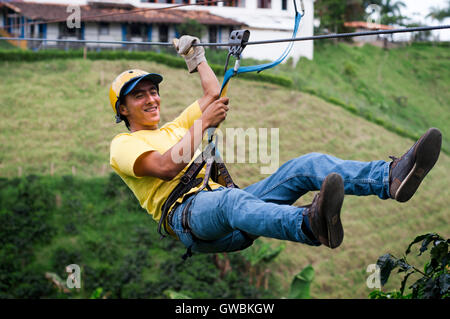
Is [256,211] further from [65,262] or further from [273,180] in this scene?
[65,262]

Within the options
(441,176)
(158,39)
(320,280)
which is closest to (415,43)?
(441,176)

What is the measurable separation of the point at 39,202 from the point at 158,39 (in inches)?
440

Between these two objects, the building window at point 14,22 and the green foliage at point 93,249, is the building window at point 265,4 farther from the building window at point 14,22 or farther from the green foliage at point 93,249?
the green foliage at point 93,249

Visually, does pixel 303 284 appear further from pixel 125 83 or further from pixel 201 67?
pixel 125 83

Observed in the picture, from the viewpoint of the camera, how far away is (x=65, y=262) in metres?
17.2

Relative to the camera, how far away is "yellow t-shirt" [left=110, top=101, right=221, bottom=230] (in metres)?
3.91

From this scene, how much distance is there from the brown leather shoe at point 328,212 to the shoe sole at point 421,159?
0.48 meters

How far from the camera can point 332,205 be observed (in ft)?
9.73

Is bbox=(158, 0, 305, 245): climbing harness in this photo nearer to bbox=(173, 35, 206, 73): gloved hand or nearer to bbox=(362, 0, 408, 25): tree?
bbox=(173, 35, 206, 73): gloved hand

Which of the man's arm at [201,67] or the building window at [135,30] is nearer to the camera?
the man's arm at [201,67]

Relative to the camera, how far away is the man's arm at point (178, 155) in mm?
3762

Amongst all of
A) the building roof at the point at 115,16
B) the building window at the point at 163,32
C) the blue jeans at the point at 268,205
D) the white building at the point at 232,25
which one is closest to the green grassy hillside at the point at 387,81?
the white building at the point at 232,25

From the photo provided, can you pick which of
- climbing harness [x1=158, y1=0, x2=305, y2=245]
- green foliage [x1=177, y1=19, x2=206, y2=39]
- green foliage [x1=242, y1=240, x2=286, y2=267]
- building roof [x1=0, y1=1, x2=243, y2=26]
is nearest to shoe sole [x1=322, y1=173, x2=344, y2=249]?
climbing harness [x1=158, y1=0, x2=305, y2=245]

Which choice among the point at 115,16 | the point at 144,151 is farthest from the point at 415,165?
the point at 115,16
